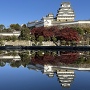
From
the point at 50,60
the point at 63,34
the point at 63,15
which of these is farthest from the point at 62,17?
the point at 50,60

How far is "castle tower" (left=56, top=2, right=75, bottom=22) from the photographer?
3151 inches

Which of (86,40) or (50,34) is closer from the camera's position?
(86,40)

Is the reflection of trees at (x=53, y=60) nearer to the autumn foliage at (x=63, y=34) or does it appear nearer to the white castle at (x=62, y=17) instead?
the autumn foliage at (x=63, y=34)

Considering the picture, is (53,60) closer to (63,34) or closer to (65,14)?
(63,34)

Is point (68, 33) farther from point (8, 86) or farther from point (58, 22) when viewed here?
point (8, 86)

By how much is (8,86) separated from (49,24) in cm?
6862

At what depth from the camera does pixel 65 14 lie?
80375 mm

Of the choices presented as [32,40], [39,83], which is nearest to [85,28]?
[32,40]

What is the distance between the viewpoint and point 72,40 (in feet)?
185

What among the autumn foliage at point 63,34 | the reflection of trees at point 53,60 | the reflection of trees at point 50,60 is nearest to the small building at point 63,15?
the autumn foliage at point 63,34

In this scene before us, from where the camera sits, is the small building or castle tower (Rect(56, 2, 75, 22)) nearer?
the small building

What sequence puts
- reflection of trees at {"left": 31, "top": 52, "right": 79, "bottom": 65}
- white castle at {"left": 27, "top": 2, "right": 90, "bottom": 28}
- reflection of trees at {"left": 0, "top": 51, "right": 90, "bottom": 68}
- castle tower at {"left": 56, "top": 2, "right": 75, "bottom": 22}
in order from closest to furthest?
reflection of trees at {"left": 0, "top": 51, "right": 90, "bottom": 68}
reflection of trees at {"left": 31, "top": 52, "right": 79, "bottom": 65}
white castle at {"left": 27, "top": 2, "right": 90, "bottom": 28}
castle tower at {"left": 56, "top": 2, "right": 75, "bottom": 22}

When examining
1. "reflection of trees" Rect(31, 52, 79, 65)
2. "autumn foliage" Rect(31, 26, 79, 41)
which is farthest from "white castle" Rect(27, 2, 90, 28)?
"reflection of trees" Rect(31, 52, 79, 65)

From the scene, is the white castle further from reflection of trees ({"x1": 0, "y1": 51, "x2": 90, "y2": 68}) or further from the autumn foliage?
reflection of trees ({"x1": 0, "y1": 51, "x2": 90, "y2": 68})
